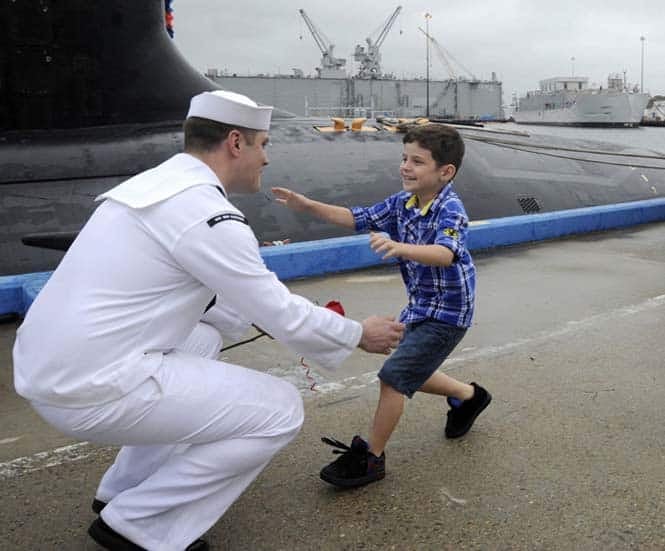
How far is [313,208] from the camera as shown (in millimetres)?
3518

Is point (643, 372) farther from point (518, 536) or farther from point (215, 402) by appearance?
point (215, 402)

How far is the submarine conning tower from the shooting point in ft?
26.2

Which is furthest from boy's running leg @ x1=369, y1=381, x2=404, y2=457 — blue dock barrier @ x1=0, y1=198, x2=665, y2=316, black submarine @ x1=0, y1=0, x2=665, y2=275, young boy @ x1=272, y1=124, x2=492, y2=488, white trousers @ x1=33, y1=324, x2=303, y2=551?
black submarine @ x1=0, y1=0, x2=665, y2=275

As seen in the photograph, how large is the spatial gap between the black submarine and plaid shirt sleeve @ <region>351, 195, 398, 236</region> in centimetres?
395

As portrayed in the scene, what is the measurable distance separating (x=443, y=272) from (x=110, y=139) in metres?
6.55

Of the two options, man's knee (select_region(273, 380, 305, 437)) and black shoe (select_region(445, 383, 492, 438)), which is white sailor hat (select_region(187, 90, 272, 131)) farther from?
black shoe (select_region(445, 383, 492, 438))

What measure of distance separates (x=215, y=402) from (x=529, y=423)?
77.3 inches

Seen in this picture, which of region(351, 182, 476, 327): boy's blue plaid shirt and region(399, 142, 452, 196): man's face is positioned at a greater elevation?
region(399, 142, 452, 196): man's face

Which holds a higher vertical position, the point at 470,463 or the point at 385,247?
the point at 385,247

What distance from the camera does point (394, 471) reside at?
11.0 ft

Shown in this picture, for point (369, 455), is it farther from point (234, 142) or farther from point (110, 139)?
point (110, 139)

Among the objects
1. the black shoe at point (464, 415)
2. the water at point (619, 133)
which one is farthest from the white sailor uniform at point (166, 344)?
the water at point (619, 133)

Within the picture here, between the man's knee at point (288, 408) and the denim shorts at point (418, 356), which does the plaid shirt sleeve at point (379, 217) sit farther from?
the man's knee at point (288, 408)

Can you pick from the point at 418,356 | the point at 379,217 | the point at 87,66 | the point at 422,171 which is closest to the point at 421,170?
the point at 422,171
